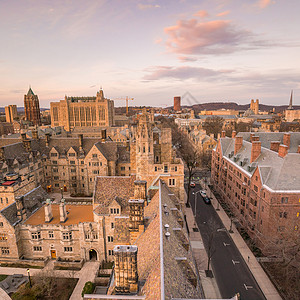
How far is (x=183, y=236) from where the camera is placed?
29.0m

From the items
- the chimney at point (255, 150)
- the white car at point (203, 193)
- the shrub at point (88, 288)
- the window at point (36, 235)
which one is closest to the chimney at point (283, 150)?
the chimney at point (255, 150)

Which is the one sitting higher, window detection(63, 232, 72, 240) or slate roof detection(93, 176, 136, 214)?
slate roof detection(93, 176, 136, 214)

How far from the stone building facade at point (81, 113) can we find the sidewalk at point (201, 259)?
396 feet

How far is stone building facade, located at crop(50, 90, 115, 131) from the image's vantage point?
161137 millimetres

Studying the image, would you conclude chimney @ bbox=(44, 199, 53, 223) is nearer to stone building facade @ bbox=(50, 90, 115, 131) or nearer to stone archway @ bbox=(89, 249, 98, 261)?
stone archway @ bbox=(89, 249, 98, 261)

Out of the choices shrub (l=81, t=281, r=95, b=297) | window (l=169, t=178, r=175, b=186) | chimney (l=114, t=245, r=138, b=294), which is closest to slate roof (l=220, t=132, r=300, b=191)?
window (l=169, t=178, r=175, b=186)

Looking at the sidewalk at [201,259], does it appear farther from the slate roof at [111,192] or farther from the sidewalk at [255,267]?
the slate roof at [111,192]

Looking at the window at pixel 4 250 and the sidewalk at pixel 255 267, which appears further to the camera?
the window at pixel 4 250

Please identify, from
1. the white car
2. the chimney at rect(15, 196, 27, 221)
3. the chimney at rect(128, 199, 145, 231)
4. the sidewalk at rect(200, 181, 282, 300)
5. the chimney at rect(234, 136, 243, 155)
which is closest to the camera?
the chimney at rect(128, 199, 145, 231)

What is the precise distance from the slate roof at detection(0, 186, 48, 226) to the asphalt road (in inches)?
1406

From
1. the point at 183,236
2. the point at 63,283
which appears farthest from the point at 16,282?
the point at 183,236

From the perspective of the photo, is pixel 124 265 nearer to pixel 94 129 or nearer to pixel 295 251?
pixel 295 251

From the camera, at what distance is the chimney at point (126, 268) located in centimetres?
1688

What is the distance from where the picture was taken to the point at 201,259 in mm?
41656
